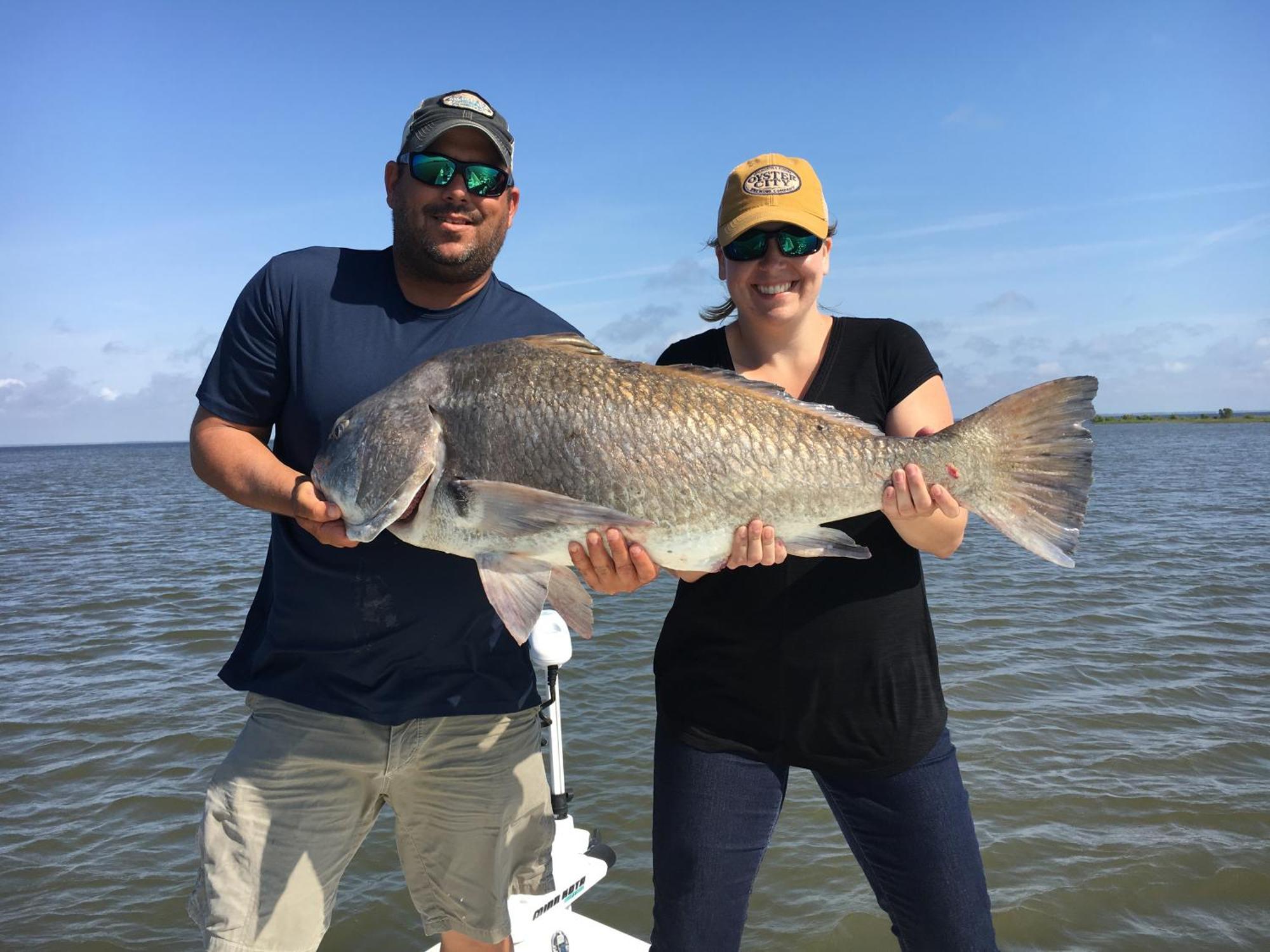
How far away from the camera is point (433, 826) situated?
11.5 feet

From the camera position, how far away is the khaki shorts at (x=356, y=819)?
3172mm

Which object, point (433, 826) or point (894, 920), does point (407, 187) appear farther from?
point (894, 920)

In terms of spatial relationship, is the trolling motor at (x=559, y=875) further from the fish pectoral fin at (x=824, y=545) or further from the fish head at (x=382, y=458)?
the fish pectoral fin at (x=824, y=545)

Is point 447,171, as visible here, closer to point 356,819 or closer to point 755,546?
point 755,546

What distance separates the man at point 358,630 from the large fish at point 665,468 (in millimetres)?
390

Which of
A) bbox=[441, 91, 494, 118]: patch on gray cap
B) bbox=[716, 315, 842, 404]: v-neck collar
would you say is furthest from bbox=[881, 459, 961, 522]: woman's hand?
bbox=[441, 91, 494, 118]: patch on gray cap

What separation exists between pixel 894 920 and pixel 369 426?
2.49 m

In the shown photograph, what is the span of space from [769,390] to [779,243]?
52 cm

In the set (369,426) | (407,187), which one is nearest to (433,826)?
(369,426)

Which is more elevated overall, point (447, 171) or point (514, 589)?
point (447, 171)

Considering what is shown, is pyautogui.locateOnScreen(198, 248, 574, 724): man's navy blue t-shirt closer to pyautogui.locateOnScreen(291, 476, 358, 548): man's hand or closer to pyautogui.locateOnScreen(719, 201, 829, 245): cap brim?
pyautogui.locateOnScreen(291, 476, 358, 548): man's hand

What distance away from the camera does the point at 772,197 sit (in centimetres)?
294

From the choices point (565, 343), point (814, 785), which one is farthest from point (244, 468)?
point (814, 785)

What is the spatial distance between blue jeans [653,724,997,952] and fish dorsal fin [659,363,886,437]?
1105mm
